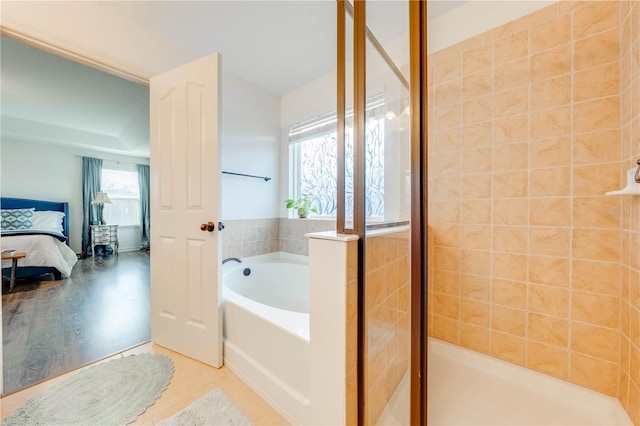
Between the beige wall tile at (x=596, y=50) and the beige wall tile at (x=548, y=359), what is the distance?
1.43 meters

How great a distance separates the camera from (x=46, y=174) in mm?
4668

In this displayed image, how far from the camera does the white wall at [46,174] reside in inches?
171

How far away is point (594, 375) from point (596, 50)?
1.55m

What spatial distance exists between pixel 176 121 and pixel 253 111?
38.2 inches

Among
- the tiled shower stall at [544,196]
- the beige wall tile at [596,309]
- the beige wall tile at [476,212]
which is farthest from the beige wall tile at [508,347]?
the beige wall tile at [476,212]

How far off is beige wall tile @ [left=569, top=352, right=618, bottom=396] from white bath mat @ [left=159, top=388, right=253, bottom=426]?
1609mm

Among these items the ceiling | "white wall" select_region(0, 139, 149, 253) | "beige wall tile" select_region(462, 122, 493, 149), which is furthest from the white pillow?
"beige wall tile" select_region(462, 122, 493, 149)

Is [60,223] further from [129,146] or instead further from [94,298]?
[94,298]

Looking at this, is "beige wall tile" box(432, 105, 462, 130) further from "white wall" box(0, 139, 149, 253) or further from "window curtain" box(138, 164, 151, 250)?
"white wall" box(0, 139, 149, 253)

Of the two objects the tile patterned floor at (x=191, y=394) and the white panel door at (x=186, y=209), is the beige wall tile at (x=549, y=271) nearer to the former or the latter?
the tile patterned floor at (x=191, y=394)

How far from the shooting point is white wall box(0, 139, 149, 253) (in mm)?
4352

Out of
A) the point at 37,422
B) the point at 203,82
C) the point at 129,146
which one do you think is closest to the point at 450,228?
the point at 203,82

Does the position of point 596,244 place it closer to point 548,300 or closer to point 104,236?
point 548,300

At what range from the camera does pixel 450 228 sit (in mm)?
1560
